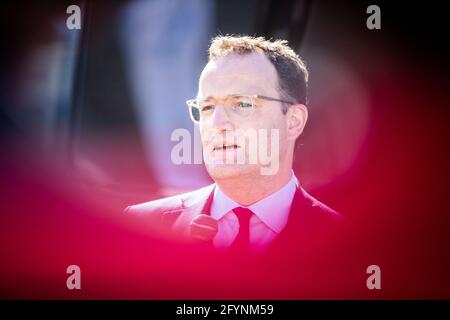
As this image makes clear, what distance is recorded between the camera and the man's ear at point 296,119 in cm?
255

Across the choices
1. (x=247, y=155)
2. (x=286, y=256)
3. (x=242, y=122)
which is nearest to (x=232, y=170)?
(x=247, y=155)

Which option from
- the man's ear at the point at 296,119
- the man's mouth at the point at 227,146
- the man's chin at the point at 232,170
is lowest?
the man's chin at the point at 232,170

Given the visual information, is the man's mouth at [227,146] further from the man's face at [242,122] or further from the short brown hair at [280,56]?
the short brown hair at [280,56]

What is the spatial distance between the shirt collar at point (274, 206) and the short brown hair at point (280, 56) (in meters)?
0.37

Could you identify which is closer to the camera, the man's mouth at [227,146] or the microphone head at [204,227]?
the man's mouth at [227,146]

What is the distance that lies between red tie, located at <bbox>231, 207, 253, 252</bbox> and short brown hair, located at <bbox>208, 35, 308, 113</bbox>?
19.9 inches

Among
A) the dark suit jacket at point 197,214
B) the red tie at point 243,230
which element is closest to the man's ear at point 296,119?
the dark suit jacket at point 197,214

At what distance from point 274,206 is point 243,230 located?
0.18 metres

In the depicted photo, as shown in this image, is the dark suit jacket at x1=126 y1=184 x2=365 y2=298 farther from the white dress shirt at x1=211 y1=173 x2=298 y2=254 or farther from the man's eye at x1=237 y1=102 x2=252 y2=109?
the man's eye at x1=237 y1=102 x2=252 y2=109

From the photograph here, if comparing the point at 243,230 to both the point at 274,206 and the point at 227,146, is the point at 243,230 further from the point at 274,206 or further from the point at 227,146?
the point at 227,146

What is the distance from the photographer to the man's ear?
8.37ft

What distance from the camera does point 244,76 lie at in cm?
249

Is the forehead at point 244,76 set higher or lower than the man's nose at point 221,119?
higher
